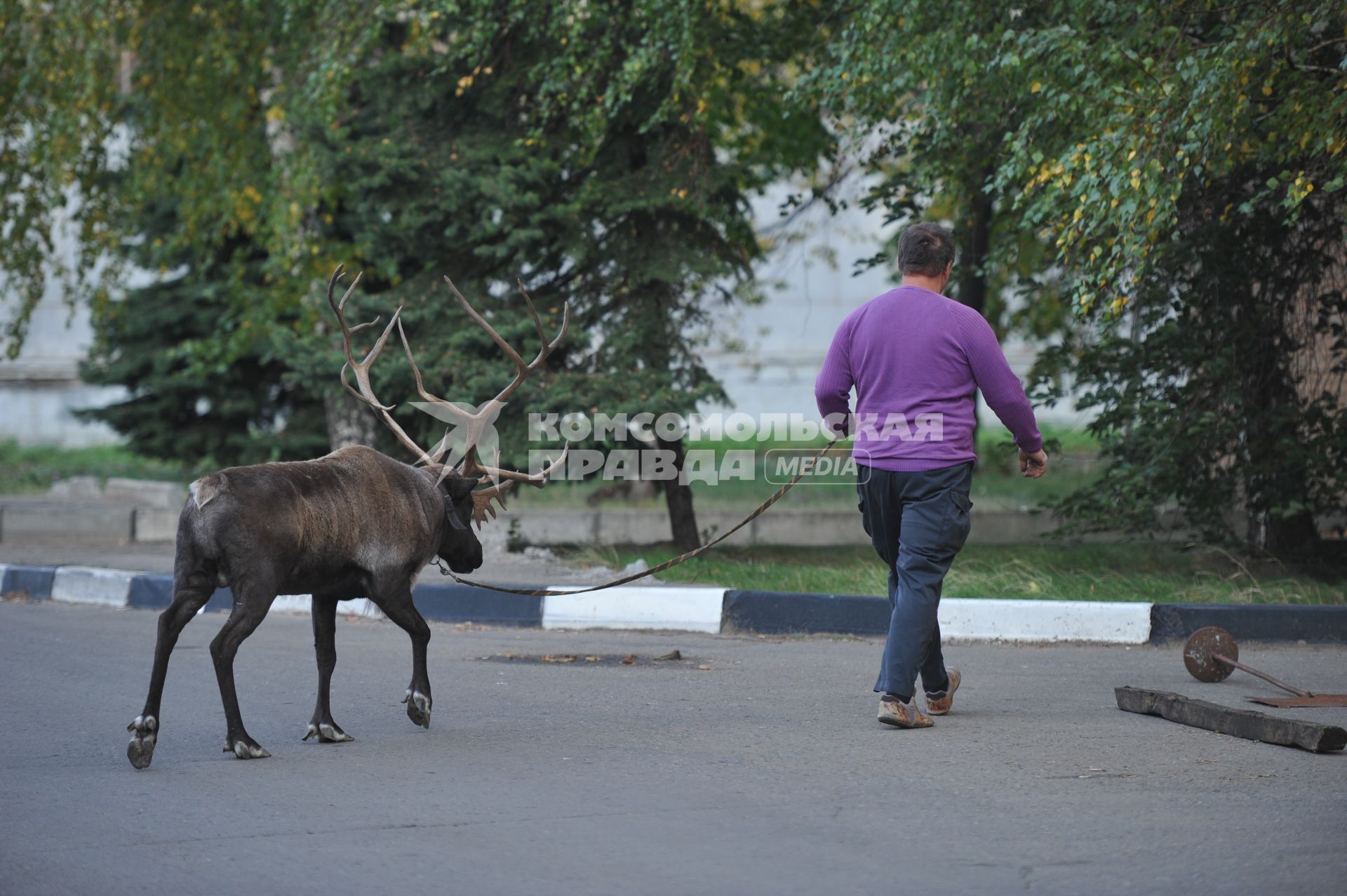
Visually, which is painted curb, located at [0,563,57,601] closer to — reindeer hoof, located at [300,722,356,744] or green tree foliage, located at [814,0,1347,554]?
reindeer hoof, located at [300,722,356,744]

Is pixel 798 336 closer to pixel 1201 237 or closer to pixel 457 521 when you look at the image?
pixel 1201 237

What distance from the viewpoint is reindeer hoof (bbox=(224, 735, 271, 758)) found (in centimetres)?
502

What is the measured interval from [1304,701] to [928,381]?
2.11 m

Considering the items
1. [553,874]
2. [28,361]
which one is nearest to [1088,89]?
→ [553,874]

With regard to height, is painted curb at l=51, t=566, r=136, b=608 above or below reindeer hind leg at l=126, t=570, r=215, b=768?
below

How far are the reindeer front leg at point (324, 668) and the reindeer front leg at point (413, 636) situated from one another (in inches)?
8.8

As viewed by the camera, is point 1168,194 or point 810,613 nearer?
point 1168,194

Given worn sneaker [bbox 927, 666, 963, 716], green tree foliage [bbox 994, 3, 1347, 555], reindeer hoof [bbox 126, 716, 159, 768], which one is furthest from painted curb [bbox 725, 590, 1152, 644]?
reindeer hoof [bbox 126, 716, 159, 768]

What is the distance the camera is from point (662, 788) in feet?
14.8

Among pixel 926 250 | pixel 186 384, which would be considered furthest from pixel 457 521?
pixel 186 384

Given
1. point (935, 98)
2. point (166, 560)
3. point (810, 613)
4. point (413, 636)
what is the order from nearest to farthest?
point (413, 636), point (810, 613), point (935, 98), point (166, 560)

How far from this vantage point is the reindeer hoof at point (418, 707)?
554 centimetres

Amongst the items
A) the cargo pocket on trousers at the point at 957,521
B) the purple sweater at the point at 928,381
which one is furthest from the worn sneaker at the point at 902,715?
the purple sweater at the point at 928,381

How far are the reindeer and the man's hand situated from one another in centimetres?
232
